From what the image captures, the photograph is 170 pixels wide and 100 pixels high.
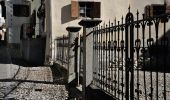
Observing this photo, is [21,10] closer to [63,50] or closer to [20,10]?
[20,10]

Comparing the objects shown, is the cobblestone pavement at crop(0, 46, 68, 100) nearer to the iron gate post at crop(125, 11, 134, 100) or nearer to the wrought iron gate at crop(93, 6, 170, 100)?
the wrought iron gate at crop(93, 6, 170, 100)

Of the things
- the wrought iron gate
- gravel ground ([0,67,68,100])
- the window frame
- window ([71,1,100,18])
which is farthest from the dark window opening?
the window frame

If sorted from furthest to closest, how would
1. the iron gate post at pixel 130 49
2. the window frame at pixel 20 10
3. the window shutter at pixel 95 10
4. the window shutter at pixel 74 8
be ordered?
the window frame at pixel 20 10 → the window shutter at pixel 95 10 → the window shutter at pixel 74 8 → the iron gate post at pixel 130 49

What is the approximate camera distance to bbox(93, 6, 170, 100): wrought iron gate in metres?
5.34

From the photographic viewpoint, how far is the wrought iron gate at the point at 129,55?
5.34 metres

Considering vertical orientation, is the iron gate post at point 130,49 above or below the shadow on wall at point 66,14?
below

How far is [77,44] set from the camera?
12266 millimetres

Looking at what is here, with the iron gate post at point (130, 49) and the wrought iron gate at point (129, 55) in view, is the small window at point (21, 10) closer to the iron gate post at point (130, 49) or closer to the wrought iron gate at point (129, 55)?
the wrought iron gate at point (129, 55)

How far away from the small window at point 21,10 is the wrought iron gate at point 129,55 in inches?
1134

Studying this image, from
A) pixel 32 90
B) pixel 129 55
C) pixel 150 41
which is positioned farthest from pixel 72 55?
pixel 150 41

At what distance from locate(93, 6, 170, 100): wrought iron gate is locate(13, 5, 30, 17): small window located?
94.5ft

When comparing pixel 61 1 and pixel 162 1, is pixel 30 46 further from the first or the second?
pixel 162 1

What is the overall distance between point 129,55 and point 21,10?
32.9 m

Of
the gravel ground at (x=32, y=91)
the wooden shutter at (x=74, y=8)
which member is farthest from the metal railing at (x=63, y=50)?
the gravel ground at (x=32, y=91)
